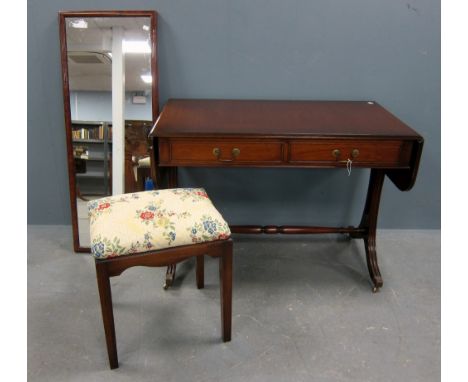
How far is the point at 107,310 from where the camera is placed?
1478mm

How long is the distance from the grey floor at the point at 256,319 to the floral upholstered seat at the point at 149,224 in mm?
519

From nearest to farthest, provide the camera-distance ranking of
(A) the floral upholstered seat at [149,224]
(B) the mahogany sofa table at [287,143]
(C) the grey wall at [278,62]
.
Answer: (A) the floral upholstered seat at [149,224]
(B) the mahogany sofa table at [287,143]
(C) the grey wall at [278,62]

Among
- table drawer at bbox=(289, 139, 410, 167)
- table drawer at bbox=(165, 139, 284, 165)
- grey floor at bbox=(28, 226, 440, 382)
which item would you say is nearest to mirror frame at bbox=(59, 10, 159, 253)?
grey floor at bbox=(28, 226, 440, 382)

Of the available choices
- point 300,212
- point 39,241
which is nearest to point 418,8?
point 300,212

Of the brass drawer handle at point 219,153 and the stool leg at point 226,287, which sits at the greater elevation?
the brass drawer handle at point 219,153

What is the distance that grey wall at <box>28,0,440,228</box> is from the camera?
83.7 inches

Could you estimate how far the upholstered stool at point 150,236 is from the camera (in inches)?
55.4

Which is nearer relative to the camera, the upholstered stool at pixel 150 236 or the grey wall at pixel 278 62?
the upholstered stool at pixel 150 236

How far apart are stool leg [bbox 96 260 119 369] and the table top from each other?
603 mm

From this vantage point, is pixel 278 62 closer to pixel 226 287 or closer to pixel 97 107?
pixel 97 107

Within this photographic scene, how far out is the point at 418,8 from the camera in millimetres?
2137

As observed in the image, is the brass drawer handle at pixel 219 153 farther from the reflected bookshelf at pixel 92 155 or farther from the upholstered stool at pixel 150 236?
the reflected bookshelf at pixel 92 155

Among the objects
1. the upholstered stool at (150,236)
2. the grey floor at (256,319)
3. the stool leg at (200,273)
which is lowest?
the grey floor at (256,319)

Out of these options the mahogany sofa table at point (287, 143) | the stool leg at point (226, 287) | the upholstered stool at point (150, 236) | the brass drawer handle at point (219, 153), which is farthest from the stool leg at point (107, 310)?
the brass drawer handle at point (219, 153)
